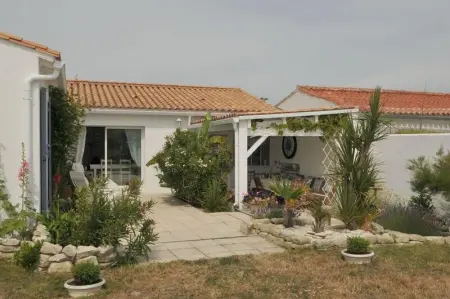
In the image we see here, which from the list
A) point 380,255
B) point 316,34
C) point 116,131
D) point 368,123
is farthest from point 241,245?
point 316,34

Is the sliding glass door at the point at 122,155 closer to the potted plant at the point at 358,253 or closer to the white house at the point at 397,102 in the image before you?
the white house at the point at 397,102

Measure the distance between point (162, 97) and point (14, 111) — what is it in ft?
38.1

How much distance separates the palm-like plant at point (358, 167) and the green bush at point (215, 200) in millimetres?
4204

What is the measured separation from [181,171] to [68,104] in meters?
3.98

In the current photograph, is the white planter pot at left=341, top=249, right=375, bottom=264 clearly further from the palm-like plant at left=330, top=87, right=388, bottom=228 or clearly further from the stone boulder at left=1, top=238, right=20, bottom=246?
the stone boulder at left=1, top=238, right=20, bottom=246

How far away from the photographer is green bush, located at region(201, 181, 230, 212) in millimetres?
12867

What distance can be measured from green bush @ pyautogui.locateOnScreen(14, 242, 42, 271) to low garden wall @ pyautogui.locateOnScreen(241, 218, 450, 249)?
454cm

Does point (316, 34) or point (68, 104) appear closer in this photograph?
point (68, 104)

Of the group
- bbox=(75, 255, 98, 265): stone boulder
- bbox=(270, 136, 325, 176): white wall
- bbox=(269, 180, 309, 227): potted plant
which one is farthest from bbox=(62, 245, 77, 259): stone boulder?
bbox=(270, 136, 325, 176): white wall

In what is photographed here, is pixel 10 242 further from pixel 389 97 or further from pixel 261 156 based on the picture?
pixel 389 97

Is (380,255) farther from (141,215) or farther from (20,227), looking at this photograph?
(20,227)

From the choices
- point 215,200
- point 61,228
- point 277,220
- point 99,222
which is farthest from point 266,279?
point 215,200

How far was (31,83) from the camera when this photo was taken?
789 cm

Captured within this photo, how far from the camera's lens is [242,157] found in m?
12.9
